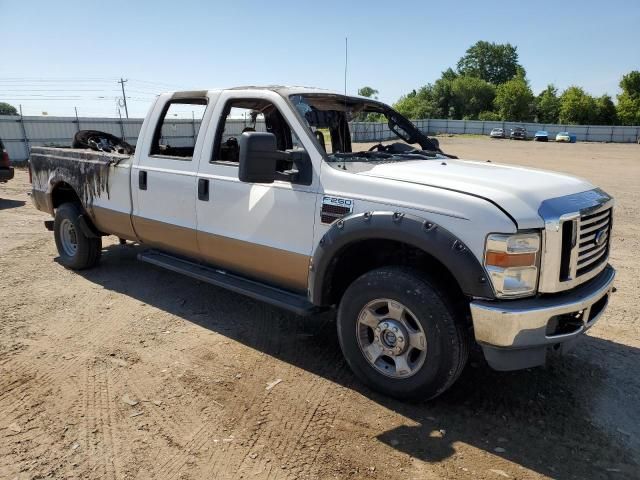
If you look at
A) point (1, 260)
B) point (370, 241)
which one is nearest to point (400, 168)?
point (370, 241)

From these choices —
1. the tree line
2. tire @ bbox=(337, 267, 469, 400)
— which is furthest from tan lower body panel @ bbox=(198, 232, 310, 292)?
the tree line

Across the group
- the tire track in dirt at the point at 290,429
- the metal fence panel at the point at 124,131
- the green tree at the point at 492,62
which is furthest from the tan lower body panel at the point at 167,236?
the green tree at the point at 492,62

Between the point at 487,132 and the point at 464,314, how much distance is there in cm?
7054

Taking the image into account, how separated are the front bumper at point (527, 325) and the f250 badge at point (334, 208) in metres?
1.01

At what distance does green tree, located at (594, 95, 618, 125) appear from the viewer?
260 feet

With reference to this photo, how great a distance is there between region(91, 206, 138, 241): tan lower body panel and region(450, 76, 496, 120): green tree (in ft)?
322

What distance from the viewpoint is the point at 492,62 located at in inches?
4820

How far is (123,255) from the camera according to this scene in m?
6.79

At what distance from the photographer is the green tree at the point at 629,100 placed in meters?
76.5

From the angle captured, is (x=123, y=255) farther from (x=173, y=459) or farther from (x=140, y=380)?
(x=173, y=459)

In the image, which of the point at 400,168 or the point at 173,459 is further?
the point at 400,168

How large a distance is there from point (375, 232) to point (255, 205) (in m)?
1.12

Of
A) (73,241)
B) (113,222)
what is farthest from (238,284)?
(73,241)

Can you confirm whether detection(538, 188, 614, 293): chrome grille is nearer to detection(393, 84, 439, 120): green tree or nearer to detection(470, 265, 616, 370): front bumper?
detection(470, 265, 616, 370): front bumper
